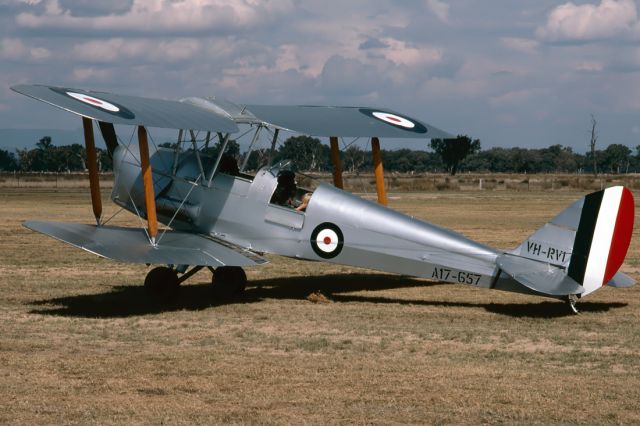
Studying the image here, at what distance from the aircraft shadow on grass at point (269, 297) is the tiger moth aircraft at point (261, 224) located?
1.14 ft

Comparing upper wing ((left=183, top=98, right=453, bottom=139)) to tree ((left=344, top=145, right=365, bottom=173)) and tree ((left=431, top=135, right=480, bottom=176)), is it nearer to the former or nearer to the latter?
tree ((left=344, top=145, right=365, bottom=173))

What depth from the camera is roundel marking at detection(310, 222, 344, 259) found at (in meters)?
12.6

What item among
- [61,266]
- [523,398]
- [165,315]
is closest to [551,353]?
[523,398]

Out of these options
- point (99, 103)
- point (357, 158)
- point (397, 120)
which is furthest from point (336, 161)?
point (357, 158)

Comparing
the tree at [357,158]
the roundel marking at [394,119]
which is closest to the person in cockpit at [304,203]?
the tree at [357,158]

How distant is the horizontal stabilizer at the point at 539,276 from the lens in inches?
433

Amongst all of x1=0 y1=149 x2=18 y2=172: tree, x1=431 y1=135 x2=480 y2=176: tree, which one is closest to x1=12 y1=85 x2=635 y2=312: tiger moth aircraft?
x1=431 y1=135 x2=480 y2=176: tree

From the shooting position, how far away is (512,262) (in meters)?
11.7

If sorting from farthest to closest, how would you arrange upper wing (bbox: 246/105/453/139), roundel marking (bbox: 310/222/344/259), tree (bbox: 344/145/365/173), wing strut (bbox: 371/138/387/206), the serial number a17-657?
tree (bbox: 344/145/365/173)
wing strut (bbox: 371/138/387/206)
upper wing (bbox: 246/105/453/139)
roundel marking (bbox: 310/222/344/259)
the serial number a17-657

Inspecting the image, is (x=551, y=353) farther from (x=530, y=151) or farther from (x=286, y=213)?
(x=530, y=151)

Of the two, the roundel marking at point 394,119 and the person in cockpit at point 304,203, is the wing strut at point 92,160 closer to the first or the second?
the person in cockpit at point 304,203

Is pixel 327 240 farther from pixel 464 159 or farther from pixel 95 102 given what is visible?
pixel 464 159

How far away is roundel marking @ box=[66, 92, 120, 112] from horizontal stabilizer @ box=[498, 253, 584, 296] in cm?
495

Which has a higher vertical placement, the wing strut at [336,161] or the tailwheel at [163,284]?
the wing strut at [336,161]
